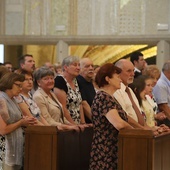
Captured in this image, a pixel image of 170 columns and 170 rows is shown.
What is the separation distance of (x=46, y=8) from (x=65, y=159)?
9.08 metres

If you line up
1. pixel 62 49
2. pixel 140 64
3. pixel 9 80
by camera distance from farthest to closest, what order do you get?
pixel 62 49, pixel 140 64, pixel 9 80

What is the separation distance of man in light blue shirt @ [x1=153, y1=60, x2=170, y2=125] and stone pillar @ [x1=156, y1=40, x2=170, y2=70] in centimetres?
510

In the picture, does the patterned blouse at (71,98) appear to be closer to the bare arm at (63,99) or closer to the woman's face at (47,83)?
the bare arm at (63,99)

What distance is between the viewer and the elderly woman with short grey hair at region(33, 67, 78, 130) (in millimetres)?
9086

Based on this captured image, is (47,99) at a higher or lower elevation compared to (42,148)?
higher

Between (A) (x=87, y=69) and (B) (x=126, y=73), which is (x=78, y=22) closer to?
(A) (x=87, y=69)

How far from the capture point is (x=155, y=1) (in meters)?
17.1

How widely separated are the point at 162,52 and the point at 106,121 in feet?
29.1

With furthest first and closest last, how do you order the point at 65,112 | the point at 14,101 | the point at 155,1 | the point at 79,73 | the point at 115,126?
1. the point at 155,1
2. the point at 79,73
3. the point at 65,112
4. the point at 14,101
5. the point at 115,126

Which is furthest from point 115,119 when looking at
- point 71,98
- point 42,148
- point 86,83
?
point 86,83

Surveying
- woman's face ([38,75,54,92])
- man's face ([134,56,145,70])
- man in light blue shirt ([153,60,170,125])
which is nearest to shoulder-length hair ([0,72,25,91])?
woman's face ([38,75,54,92])

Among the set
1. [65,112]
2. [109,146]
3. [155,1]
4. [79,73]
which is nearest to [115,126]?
[109,146]

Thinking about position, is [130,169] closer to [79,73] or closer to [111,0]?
[79,73]

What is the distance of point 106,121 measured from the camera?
8141mm
